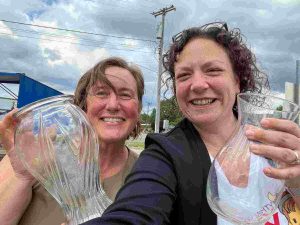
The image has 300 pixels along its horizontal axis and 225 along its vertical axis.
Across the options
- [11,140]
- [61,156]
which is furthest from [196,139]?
[11,140]

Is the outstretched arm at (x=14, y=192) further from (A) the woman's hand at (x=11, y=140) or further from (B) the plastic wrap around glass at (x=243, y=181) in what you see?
(B) the plastic wrap around glass at (x=243, y=181)

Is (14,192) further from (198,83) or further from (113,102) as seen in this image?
(198,83)

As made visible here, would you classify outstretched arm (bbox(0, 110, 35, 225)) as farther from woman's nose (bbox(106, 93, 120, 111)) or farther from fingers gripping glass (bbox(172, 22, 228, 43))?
fingers gripping glass (bbox(172, 22, 228, 43))

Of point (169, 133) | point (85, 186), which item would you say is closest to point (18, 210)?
point (85, 186)

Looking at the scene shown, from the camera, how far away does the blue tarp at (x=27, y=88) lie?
5.91 metres

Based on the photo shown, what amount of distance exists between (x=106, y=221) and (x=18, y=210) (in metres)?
0.86

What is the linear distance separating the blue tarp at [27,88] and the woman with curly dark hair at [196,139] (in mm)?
4864

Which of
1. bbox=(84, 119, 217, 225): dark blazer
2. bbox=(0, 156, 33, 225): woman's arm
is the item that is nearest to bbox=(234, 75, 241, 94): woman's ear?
bbox=(84, 119, 217, 225): dark blazer

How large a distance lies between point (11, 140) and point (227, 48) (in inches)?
30.6

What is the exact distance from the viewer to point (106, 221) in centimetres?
69

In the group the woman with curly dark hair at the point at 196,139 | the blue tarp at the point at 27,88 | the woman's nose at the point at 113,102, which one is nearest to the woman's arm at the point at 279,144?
the woman with curly dark hair at the point at 196,139

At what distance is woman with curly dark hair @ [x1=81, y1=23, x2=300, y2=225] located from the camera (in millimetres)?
687

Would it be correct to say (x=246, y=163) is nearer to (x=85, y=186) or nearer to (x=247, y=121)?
(x=247, y=121)

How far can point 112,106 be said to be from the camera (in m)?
1.66
